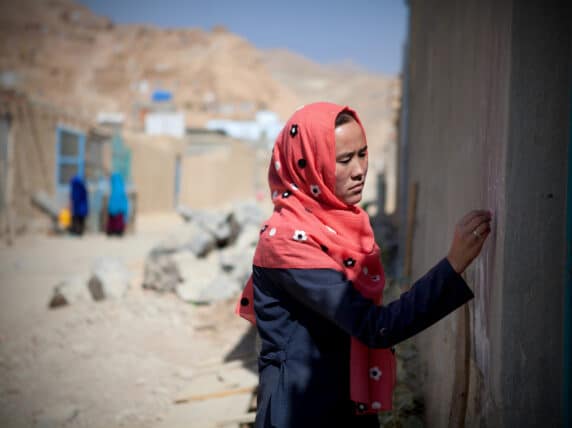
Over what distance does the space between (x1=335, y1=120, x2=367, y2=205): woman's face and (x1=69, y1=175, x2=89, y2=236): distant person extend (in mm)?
11350

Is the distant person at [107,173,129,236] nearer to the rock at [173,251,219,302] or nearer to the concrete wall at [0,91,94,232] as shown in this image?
the concrete wall at [0,91,94,232]

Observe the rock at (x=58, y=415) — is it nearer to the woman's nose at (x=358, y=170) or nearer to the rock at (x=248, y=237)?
the woman's nose at (x=358, y=170)

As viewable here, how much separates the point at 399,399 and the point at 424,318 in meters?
1.90

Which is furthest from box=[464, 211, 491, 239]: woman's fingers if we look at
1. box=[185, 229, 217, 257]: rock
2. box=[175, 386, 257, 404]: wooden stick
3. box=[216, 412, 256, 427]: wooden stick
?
box=[185, 229, 217, 257]: rock

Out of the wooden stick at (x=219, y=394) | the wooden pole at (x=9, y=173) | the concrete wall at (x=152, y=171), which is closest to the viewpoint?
the wooden stick at (x=219, y=394)

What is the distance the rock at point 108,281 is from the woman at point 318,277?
4600mm

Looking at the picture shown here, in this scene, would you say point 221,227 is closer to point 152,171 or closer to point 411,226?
point 411,226

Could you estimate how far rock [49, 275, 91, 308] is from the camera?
5.49m

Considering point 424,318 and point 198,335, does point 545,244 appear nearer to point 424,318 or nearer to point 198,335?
point 424,318

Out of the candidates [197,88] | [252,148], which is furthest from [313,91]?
[252,148]

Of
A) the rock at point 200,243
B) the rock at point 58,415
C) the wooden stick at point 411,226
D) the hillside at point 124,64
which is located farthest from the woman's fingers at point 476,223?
the hillside at point 124,64

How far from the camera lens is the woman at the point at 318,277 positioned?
1234mm

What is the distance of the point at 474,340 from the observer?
1644 millimetres

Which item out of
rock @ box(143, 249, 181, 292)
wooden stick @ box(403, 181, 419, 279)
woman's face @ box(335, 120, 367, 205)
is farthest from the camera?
rock @ box(143, 249, 181, 292)
